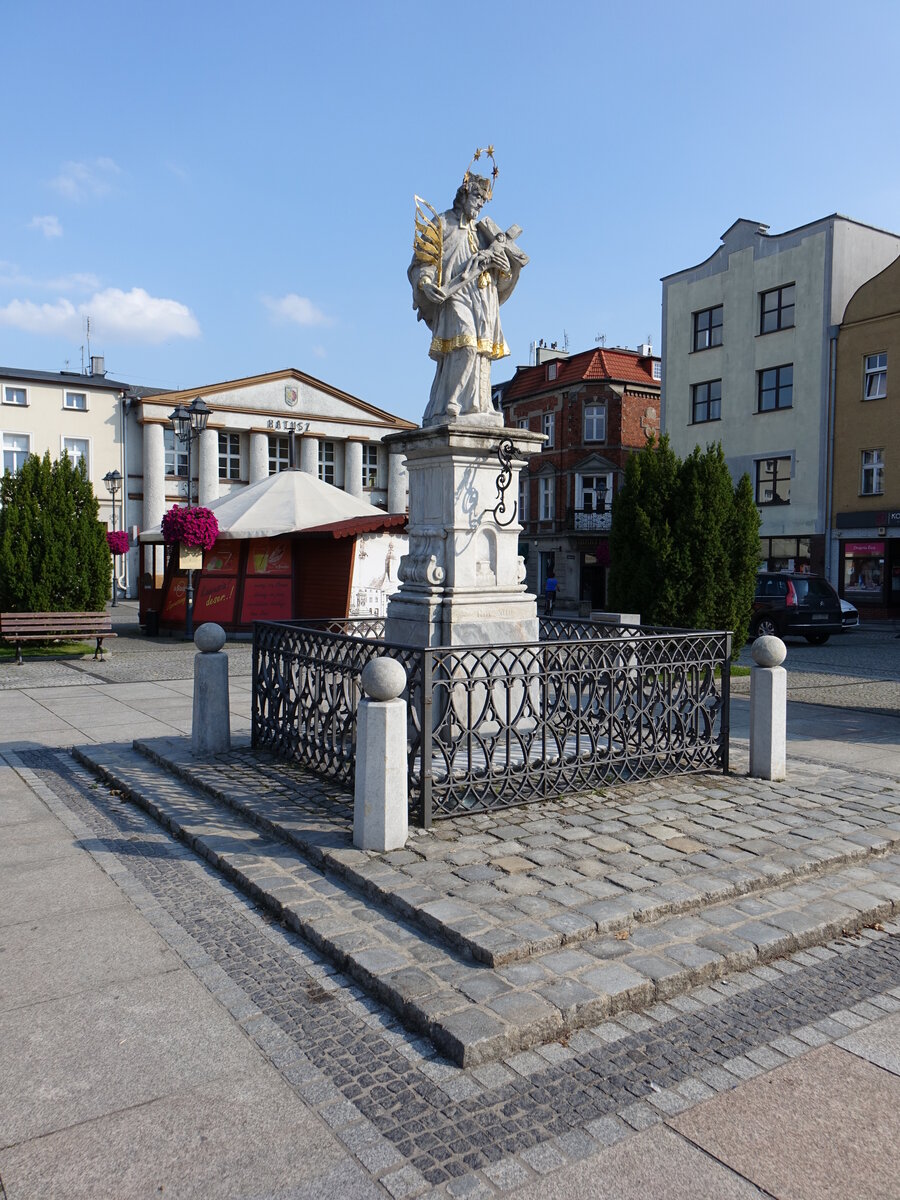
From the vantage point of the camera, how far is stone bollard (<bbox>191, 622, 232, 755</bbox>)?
7.68m

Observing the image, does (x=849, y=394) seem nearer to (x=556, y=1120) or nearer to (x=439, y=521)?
(x=439, y=521)

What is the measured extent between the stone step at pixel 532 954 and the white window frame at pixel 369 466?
46.3 meters

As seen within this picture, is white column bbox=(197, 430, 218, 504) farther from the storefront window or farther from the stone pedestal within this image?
the stone pedestal

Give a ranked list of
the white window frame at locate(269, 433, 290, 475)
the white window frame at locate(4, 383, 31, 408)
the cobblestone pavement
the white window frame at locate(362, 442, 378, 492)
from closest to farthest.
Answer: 1. the cobblestone pavement
2. the white window frame at locate(4, 383, 31, 408)
3. the white window frame at locate(269, 433, 290, 475)
4. the white window frame at locate(362, 442, 378, 492)

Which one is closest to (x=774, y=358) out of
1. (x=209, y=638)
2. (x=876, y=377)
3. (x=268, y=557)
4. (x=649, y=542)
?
(x=876, y=377)

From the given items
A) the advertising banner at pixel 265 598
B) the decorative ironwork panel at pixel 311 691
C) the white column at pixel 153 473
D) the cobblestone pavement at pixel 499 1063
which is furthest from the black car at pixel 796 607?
the white column at pixel 153 473

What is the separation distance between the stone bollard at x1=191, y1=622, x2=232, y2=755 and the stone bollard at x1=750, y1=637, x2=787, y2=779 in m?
4.32

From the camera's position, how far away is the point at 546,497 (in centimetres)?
4469

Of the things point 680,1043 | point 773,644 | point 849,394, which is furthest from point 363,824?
point 849,394


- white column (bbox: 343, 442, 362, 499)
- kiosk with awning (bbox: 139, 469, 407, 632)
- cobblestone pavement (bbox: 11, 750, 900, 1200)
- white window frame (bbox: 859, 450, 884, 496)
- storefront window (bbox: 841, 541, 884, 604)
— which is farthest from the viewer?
white column (bbox: 343, 442, 362, 499)

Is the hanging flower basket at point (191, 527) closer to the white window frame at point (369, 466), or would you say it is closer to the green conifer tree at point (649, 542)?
the green conifer tree at point (649, 542)

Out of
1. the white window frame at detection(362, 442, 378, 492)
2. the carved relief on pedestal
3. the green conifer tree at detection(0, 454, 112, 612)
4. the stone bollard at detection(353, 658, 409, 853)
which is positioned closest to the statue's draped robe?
the carved relief on pedestal

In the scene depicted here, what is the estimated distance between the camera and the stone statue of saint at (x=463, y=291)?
751 cm

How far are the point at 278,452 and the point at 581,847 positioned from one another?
148ft
